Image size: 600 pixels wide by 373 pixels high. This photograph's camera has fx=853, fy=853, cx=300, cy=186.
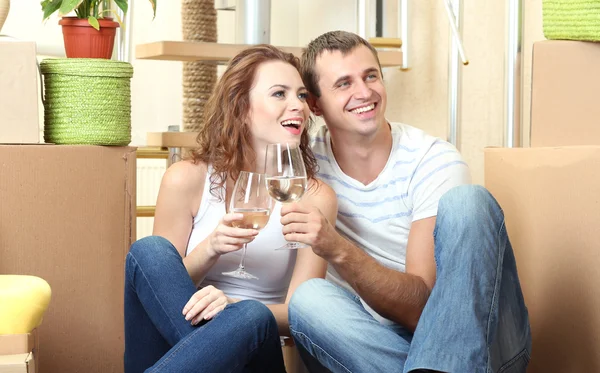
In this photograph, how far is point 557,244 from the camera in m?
1.64

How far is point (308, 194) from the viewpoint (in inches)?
65.3

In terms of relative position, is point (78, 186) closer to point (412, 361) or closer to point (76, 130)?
point (76, 130)

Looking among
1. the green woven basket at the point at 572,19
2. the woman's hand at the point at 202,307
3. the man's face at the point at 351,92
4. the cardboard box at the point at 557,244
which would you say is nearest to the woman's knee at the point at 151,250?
the woman's hand at the point at 202,307

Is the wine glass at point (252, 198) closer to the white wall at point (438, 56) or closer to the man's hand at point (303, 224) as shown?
the man's hand at point (303, 224)

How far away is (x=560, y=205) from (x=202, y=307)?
2.33ft

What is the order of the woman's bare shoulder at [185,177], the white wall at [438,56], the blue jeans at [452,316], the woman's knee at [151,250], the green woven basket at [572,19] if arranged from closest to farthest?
the blue jeans at [452,316] < the woman's knee at [151,250] < the green woven basket at [572,19] < the woman's bare shoulder at [185,177] < the white wall at [438,56]

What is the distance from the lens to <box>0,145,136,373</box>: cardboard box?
1.82 m

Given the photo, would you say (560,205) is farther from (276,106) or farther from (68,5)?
(68,5)

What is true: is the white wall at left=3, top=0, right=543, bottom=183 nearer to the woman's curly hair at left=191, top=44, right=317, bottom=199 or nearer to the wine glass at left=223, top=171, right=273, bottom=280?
the woman's curly hair at left=191, top=44, right=317, bottom=199

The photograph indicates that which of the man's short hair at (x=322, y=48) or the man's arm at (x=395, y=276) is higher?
the man's short hair at (x=322, y=48)

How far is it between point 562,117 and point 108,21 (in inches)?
39.2

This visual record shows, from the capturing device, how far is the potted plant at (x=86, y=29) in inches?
74.0

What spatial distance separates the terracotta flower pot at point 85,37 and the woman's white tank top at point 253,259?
0.43 meters

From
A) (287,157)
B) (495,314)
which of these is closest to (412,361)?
(495,314)
